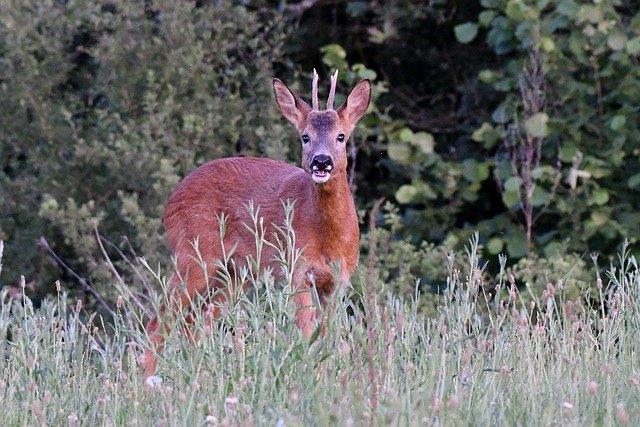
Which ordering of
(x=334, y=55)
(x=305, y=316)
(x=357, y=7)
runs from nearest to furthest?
(x=305, y=316), (x=334, y=55), (x=357, y=7)

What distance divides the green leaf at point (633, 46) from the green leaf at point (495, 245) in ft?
5.04

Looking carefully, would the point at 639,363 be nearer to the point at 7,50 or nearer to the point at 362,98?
the point at 362,98

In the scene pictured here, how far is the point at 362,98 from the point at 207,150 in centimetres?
322

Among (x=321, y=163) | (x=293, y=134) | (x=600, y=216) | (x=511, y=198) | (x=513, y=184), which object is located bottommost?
(x=600, y=216)

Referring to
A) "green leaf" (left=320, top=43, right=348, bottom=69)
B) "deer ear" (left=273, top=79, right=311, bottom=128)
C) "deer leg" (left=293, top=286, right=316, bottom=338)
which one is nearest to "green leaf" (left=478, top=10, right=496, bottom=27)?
"green leaf" (left=320, top=43, right=348, bottom=69)

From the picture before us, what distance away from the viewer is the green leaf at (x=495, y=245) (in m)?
10.2

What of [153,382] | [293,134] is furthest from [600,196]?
[153,382]

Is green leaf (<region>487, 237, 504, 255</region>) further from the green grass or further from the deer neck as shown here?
the green grass

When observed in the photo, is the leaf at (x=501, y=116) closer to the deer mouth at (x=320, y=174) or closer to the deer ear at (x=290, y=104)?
the deer ear at (x=290, y=104)

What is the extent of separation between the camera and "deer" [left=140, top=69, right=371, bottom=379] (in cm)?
720

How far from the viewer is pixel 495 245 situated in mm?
10234

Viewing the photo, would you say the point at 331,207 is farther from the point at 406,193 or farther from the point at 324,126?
the point at 406,193

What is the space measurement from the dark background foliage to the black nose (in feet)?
8.31

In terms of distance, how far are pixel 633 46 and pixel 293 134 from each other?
2.59 meters
